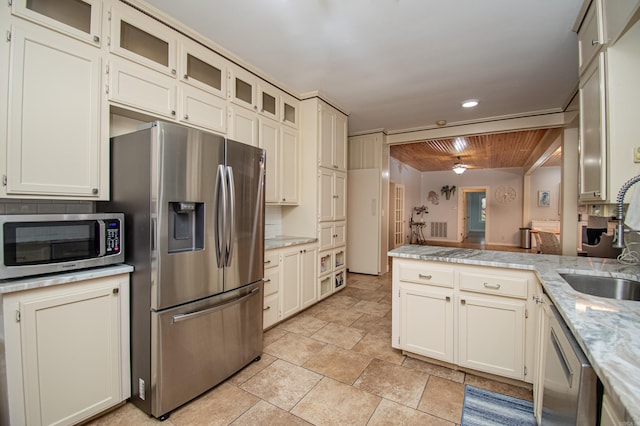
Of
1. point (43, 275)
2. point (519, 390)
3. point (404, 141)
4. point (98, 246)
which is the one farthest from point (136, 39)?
point (404, 141)

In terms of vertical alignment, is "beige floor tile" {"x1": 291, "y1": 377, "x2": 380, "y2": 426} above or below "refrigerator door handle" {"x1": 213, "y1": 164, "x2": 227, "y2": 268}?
below

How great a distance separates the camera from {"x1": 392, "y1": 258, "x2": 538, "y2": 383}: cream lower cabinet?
1923mm

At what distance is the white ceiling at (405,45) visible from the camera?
80.0 inches

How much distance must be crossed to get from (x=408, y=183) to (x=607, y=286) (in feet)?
26.7

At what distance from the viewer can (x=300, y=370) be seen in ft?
7.29

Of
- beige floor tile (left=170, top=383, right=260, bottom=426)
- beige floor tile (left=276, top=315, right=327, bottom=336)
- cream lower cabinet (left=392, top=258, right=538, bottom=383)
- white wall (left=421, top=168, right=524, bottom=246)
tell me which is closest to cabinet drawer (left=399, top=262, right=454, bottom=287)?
cream lower cabinet (left=392, top=258, right=538, bottom=383)

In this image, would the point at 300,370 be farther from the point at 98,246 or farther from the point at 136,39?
the point at 136,39

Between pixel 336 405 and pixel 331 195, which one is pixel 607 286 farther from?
pixel 331 195

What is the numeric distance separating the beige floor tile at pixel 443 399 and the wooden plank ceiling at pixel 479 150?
4.14m

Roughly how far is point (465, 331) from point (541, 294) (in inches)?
26.0

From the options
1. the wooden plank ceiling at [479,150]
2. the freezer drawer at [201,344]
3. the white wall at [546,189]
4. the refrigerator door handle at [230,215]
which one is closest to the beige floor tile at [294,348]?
the freezer drawer at [201,344]

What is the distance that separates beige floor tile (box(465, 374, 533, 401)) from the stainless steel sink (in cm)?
82

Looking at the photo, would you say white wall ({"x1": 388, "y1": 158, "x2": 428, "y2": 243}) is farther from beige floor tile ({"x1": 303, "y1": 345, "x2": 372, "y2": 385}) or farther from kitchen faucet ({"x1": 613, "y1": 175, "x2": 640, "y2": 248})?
kitchen faucet ({"x1": 613, "y1": 175, "x2": 640, "y2": 248})

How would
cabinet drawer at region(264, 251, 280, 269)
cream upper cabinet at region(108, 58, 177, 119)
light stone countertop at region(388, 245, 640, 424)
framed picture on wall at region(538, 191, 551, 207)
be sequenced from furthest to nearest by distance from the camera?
1. framed picture on wall at region(538, 191, 551, 207)
2. cabinet drawer at region(264, 251, 280, 269)
3. cream upper cabinet at region(108, 58, 177, 119)
4. light stone countertop at region(388, 245, 640, 424)
